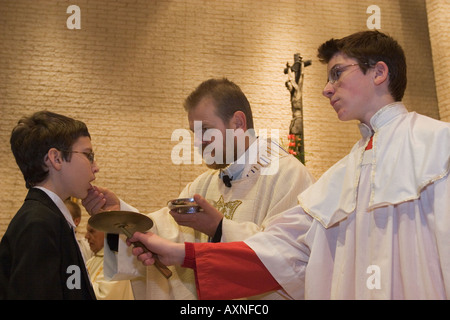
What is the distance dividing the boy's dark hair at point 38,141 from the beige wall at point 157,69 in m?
5.10

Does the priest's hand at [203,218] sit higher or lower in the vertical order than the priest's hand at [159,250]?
higher

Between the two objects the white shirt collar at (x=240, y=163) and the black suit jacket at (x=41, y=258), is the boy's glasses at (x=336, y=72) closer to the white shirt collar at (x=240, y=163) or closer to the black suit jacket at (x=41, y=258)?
the white shirt collar at (x=240, y=163)

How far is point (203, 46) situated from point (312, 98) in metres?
2.14

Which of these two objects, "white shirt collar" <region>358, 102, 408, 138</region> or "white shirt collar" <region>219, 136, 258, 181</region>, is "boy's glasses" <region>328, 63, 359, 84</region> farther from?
"white shirt collar" <region>219, 136, 258, 181</region>

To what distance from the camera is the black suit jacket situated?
2025 mm

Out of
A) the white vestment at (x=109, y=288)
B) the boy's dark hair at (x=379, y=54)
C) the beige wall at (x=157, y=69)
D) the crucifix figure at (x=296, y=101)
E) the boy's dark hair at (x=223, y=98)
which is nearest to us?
the boy's dark hair at (x=379, y=54)

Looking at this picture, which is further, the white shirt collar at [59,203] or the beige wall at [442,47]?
the beige wall at [442,47]

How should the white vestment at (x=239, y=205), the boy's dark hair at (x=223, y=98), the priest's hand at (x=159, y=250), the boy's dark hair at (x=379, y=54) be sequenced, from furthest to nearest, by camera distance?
the boy's dark hair at (x=223, y=98) < the white vestment at (x=239, y=205) < the boy's dark hair at (x=379, y=54) < the priest's hand at (x=159, y=250)

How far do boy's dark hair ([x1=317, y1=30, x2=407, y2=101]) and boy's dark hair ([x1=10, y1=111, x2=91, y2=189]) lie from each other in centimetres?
158

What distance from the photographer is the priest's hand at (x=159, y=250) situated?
2.37 meters

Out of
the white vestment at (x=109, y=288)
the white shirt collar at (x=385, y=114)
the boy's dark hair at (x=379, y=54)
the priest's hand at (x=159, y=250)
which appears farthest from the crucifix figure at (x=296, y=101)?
the priest's hand at (x=159, y=250)

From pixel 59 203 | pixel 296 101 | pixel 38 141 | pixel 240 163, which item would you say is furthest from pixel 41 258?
pixel 296 101

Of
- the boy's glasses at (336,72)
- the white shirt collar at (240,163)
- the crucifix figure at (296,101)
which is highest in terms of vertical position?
the crucifix figure at (296,101)
